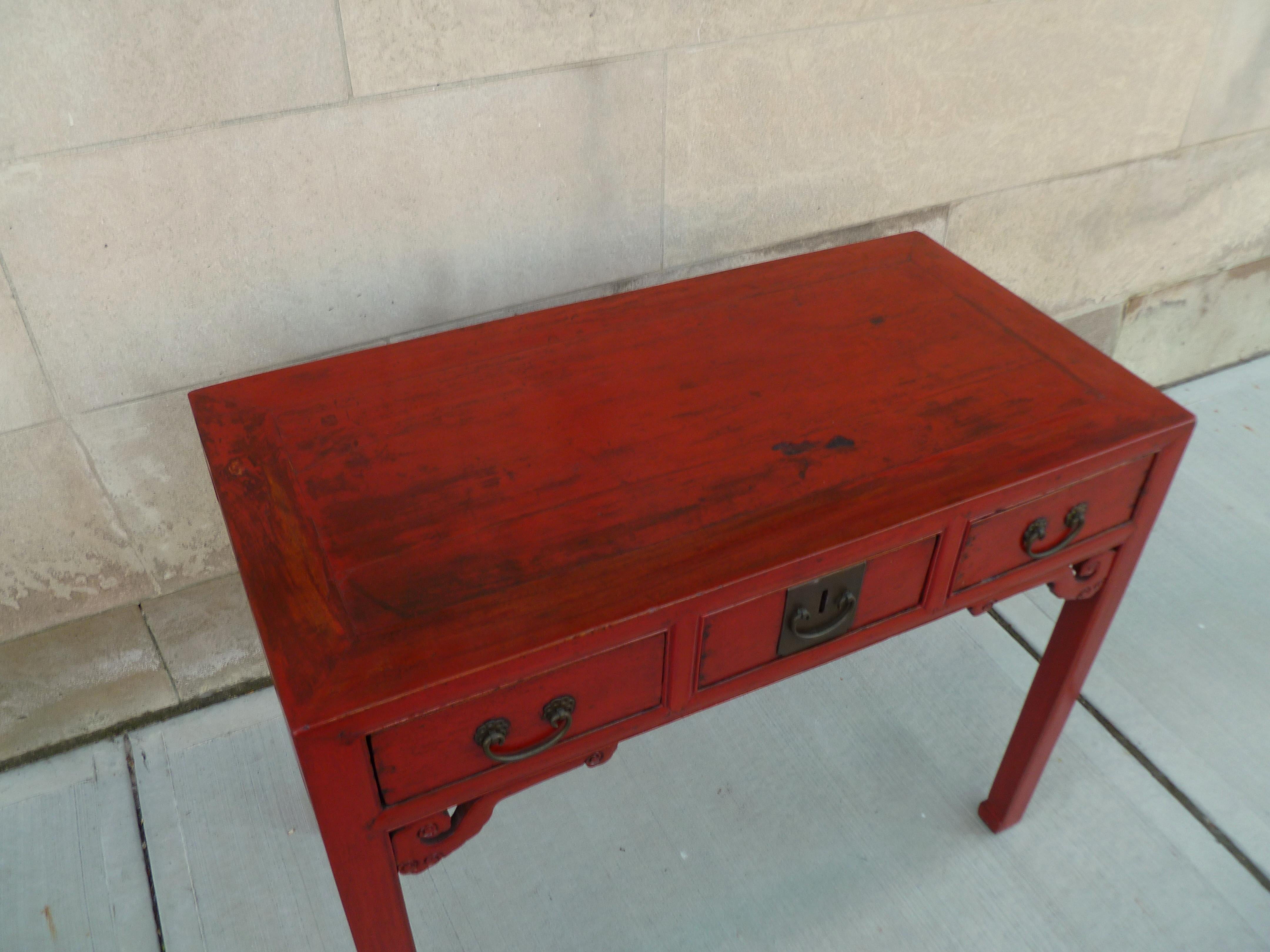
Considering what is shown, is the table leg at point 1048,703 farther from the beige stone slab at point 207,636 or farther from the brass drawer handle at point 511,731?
the beige stone slab at point 207,636

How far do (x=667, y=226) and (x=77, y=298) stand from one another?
94cm

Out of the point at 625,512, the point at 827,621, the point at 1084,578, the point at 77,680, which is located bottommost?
the point at 77,680

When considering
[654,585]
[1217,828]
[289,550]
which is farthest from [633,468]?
[1217,828]

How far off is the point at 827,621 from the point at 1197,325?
203 cm

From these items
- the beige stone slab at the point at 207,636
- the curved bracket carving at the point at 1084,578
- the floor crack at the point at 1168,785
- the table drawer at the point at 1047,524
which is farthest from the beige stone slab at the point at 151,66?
the floor crack at the point at 1168,785

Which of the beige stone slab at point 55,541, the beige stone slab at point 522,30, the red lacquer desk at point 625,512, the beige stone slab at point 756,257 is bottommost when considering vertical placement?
Answer: the beige stone slab at point 55,541

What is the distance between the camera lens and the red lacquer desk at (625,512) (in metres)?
1.05

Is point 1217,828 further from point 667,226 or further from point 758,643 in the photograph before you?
point 667,226

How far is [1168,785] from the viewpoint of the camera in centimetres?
181

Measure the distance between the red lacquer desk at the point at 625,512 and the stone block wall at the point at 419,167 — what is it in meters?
0.27

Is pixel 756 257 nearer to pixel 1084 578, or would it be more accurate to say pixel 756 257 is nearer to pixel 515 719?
pixel 1084 578

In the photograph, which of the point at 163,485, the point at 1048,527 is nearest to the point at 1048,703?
the point at 1048,527

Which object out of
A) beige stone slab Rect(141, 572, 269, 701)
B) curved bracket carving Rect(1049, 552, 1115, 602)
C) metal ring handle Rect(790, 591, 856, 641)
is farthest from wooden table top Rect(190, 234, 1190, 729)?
beige stone slab Rect(141, 572, 269, 701)

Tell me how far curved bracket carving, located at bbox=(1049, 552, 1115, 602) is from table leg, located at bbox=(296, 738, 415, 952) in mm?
932
